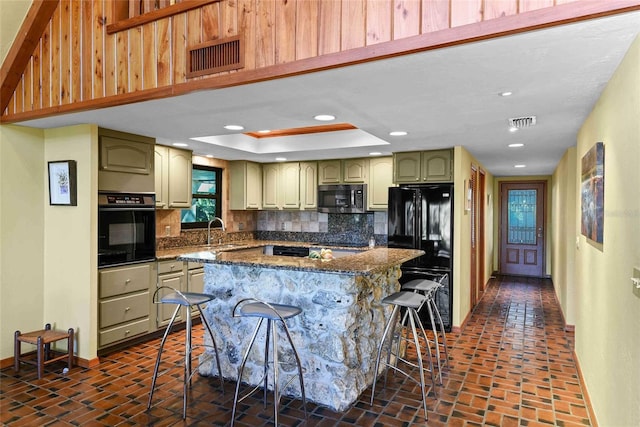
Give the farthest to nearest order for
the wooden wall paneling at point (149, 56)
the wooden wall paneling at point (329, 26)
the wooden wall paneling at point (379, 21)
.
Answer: the wooden wall paneling at point (149, 56), the wooden wall paneling at point (329, 26), the wooden wall paneling at point (379, 21)

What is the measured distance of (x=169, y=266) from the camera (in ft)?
15.1

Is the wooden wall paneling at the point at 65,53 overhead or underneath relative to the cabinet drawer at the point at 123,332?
overhead

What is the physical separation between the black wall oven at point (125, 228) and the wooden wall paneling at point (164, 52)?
167 cm

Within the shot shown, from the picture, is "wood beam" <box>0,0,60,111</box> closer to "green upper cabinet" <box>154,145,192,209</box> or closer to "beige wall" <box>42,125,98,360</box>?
"beige wall" <box>42,125,98,360</box>

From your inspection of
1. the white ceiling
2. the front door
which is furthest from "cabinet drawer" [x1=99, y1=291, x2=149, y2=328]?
the front door

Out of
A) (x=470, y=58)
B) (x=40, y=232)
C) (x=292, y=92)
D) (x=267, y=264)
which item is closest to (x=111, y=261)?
(x=40, y=232)

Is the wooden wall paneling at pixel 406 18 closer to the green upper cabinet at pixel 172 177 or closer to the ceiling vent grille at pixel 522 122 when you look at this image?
the ceiling vent grille at pixel 522 122

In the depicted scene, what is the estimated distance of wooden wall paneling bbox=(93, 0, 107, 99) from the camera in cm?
303

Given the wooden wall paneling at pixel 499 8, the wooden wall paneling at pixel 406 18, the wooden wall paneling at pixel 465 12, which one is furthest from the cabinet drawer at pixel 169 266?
the wooden wall paneling at pixel 499 8

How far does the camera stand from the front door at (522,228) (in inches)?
346

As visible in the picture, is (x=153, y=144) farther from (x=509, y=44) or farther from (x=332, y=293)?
(x=509, y=44)

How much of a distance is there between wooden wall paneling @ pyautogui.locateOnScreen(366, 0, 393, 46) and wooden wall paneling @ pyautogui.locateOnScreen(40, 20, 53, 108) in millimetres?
2786

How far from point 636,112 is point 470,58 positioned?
75 cm

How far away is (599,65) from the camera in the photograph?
2076 mm
